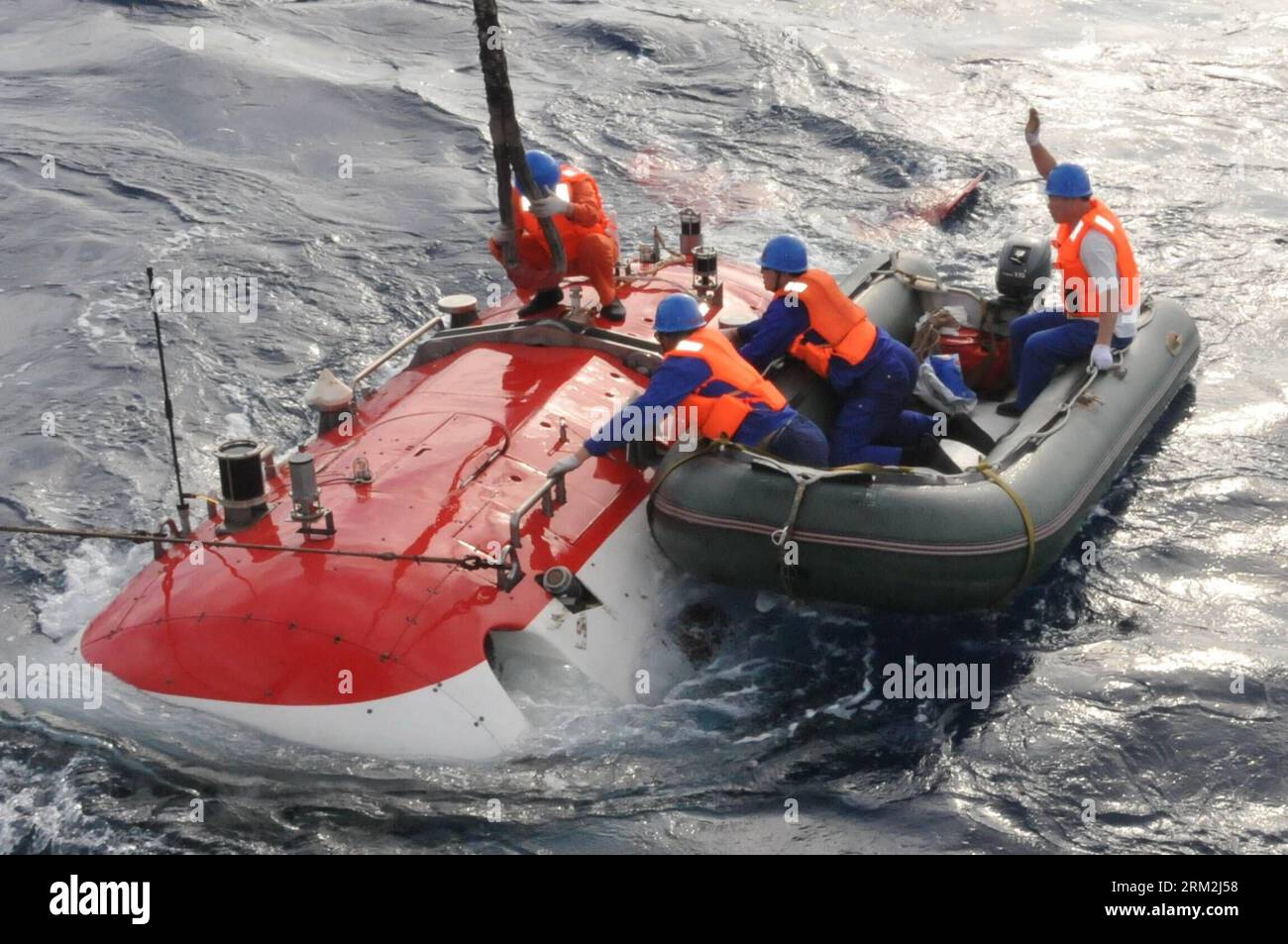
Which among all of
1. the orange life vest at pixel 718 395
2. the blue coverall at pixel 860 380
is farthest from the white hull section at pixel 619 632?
the blue coverall at pixel 860 380

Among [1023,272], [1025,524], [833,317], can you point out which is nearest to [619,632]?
[1025,524]

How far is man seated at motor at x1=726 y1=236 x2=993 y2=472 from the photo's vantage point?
7.79 metres

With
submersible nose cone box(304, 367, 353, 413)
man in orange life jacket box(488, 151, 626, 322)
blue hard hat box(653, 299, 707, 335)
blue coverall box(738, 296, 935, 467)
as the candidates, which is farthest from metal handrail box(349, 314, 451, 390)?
blue coverall box(738, 296, 935, 467)

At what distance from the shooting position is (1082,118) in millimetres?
15031

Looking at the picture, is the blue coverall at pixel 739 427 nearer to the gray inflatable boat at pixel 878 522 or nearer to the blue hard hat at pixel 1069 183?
the gray inflatable boat at pixel 878 522

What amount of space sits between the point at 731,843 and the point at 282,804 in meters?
1.87

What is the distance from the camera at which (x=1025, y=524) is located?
6.78m

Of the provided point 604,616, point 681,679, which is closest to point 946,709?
point 681,679

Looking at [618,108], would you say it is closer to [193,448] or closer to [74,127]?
[74,127]

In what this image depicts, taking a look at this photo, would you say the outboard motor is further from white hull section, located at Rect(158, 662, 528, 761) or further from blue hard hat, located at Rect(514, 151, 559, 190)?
white hull section, located at Rect(158, 662, 528, 761)

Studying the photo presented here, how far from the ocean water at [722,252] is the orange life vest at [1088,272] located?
1.17 m

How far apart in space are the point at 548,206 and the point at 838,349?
1723mm

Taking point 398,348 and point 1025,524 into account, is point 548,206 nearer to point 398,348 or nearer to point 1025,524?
point 398,348

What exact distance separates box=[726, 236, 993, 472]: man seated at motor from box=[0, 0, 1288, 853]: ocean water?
1.05 meters
